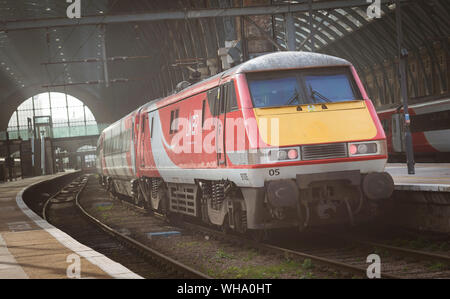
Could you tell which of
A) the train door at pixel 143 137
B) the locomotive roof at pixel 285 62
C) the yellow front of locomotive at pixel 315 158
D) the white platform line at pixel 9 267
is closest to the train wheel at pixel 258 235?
the yellow front of locomotive at pixel 315 158

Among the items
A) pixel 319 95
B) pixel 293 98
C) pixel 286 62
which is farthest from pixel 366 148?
pixel 286 62

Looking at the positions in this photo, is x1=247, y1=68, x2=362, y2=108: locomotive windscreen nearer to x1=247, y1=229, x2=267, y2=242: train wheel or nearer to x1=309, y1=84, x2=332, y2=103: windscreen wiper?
x1=309, y1=84, x2=332, y2=103: windscreen wiper

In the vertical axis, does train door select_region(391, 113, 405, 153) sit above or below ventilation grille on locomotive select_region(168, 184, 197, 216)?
above

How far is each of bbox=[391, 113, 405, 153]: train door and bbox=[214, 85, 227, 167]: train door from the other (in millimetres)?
24508

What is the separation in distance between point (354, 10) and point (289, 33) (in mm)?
17921

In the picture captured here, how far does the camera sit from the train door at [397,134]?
35.5m

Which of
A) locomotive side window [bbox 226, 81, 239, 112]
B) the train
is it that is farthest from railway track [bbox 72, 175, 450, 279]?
locomotive side window [bbox 226, 81, 239, 112]

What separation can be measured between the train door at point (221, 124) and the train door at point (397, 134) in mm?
24508

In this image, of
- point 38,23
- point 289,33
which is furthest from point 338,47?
point 38,23

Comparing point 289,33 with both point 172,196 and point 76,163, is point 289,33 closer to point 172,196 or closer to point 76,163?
point 172,196

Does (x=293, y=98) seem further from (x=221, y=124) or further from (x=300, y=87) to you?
(x=221, y=124)

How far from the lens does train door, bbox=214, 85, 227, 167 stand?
12383 mm

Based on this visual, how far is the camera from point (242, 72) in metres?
11.9

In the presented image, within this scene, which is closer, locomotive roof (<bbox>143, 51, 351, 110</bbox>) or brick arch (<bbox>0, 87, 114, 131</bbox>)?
locomotive roof (<bbox>143, 51, 351, 110</bbox>)
